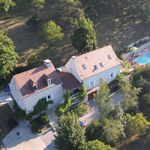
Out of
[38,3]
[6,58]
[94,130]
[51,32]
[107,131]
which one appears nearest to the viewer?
[107,131]

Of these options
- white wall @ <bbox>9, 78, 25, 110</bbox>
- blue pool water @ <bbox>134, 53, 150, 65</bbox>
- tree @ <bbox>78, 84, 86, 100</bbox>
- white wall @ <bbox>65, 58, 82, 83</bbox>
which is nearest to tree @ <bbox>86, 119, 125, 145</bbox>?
tree @ <bbox>78, 84, 86, 100</bbox>

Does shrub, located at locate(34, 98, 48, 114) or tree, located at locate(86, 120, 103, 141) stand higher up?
shrub, located at locate(34, 98, 48, 114)

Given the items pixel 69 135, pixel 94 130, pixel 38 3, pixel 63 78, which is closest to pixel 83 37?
pixel 63 78

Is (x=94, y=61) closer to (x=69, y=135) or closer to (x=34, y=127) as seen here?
(x=34, y=127)

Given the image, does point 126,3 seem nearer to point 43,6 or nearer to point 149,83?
point 43,6

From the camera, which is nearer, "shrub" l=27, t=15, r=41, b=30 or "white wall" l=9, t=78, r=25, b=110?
"white wall" l=9, t=78, r=25, b=110

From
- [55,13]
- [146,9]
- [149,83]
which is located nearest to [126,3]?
[146,9]

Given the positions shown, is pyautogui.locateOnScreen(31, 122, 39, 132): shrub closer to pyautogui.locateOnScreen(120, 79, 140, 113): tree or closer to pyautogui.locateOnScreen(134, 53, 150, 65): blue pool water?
pyautogui.locateOnScreen(120, 79, 140, 113): tree
